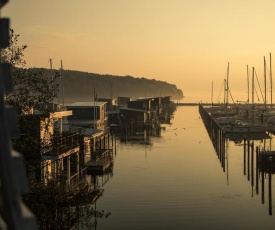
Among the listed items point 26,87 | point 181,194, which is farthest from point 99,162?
point 26,87

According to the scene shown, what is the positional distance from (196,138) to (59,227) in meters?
72.8

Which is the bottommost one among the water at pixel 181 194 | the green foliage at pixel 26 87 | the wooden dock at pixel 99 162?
the water at pixel 181 194

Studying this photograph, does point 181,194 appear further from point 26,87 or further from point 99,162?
point 26,87

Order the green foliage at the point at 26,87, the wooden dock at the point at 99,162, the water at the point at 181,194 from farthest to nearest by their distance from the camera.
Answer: the wooden dock at the point at 99,162 → the water at the point at 181,194 → the green foliage at the point at 26,87

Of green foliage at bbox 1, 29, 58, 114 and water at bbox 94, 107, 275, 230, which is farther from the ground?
green foliage at bbox 1, 29, 58, 114

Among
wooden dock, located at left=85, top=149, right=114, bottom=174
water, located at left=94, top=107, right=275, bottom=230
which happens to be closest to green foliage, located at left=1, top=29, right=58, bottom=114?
water, located at left=94, top=107, right=275, bottom=230

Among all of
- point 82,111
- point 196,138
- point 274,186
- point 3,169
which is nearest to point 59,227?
point 3,169

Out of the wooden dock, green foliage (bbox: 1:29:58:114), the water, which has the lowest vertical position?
the water

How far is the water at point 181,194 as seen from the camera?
29.1m

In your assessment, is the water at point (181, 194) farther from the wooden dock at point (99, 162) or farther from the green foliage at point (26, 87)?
the green foliage at point (26, 87)

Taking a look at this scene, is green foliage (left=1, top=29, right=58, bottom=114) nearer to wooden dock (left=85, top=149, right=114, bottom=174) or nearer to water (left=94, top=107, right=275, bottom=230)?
water (left=94, top=107, right=275, bottom=230)

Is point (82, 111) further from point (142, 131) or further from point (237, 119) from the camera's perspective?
point (237, 119)

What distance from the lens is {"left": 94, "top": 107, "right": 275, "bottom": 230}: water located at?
29.1 meters

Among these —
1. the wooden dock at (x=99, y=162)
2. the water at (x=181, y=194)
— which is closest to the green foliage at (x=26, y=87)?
the water at (x=181, y=194)
